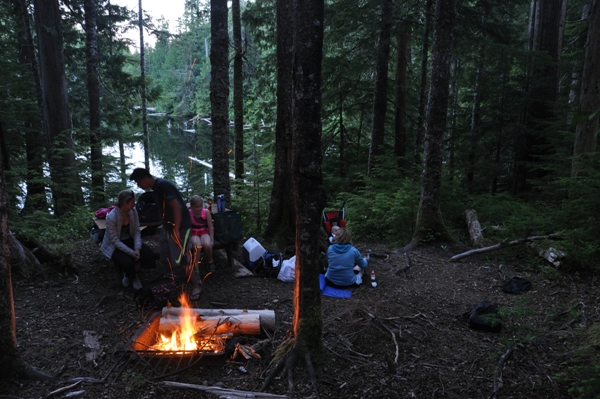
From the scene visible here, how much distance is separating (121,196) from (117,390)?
310 centimetres

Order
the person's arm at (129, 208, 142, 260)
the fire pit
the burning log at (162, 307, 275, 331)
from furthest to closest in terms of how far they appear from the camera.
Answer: the person's arm at (129, 208, 142, 260) < the burning log at (162, 307, 275, 331) < the fire pit

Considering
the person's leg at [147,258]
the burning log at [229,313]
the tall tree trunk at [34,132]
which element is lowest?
the burning log at [229,313]

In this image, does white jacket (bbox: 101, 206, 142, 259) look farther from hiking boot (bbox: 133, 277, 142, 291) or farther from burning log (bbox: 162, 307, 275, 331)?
burning log (bbox: 162, 307, 275, 331)

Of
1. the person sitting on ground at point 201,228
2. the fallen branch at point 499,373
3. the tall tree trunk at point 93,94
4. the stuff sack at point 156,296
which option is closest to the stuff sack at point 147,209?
the person sitting on ground at point 201,228

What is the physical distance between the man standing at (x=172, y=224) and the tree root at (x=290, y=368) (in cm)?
234

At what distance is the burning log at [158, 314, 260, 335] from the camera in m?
4.49

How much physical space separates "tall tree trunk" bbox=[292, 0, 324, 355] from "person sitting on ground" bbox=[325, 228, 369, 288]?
243 centimetres

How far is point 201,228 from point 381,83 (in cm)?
815

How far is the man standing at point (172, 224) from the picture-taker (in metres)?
5.78

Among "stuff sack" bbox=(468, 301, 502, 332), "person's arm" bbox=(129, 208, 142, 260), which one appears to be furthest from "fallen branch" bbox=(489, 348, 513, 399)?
"person's arm" bbox=(129, 208, 142, 260)

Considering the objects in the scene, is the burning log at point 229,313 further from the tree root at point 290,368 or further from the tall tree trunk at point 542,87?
the tall tree trunk at point 542,87

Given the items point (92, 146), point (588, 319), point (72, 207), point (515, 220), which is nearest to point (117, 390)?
point (588, 319)

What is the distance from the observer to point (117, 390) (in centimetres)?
358

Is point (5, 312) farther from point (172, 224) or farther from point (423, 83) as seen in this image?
A: point (423, 83)
